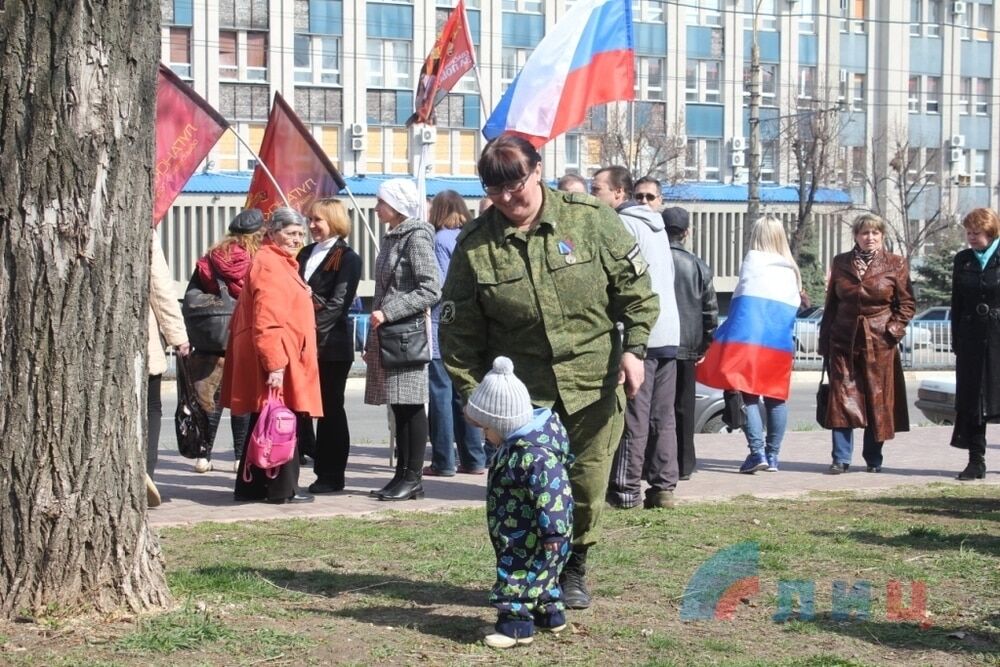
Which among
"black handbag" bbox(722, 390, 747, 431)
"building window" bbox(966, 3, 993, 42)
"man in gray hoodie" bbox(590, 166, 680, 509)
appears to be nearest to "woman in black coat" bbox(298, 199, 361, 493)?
"man in gray hoodie" bbox(590, 166, 680, 509)

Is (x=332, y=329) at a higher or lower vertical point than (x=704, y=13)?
lower

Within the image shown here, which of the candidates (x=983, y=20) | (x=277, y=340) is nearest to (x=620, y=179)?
(x=277, y=340)

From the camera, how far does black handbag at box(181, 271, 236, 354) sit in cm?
1039

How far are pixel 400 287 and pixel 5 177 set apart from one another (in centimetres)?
409

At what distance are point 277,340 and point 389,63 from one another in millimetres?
45610

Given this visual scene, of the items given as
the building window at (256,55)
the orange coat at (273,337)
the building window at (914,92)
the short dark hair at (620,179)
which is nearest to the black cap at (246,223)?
the orange coat at (273,337)

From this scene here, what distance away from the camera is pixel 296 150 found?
1284cm

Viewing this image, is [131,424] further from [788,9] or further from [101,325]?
[788,9]

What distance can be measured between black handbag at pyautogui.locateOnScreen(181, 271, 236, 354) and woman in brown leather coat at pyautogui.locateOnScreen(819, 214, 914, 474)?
4.31 metres

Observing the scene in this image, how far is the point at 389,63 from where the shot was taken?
5316cm

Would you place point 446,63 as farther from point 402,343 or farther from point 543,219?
point 543,219

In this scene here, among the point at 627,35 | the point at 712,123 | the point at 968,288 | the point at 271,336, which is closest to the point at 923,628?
the point at 271,336

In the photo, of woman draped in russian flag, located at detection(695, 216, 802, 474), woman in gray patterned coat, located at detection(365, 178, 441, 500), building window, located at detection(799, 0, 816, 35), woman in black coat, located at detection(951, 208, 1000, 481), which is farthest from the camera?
building window, located at detection(799, 0, 816, 35)

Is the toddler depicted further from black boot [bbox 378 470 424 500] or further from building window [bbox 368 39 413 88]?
building window [bbox 368 39 413 88]
